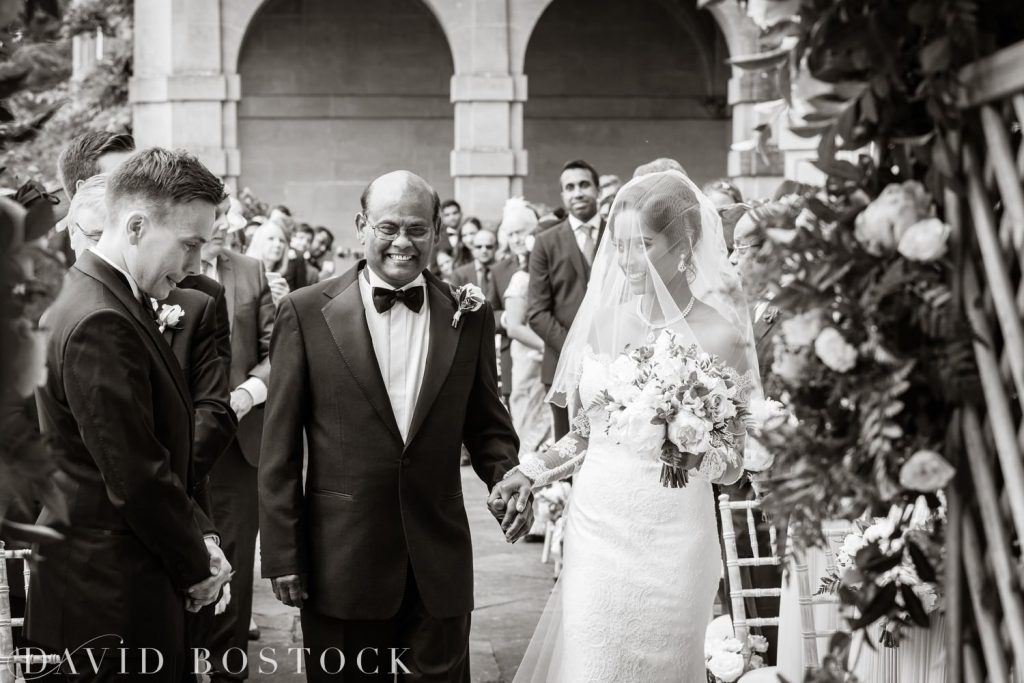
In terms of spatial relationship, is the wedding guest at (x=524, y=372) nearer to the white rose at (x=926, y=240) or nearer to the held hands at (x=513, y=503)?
the held hands at (x=513, y=503)

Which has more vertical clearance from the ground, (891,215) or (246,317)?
(891,215)

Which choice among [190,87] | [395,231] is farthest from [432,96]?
[395,231]

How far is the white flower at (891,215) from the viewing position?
1936mm

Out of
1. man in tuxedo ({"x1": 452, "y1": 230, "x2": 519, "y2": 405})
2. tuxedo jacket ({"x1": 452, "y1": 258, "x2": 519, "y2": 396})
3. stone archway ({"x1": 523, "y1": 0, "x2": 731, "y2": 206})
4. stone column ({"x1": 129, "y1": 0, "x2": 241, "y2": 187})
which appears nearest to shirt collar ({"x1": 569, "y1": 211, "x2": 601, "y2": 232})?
man in tuxedo ({"x1": 452, "y1": 230, "x2": 519, "y2": 405})

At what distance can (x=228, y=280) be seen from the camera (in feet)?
21.9

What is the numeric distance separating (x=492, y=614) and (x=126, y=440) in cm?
456

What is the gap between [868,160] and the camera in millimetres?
2064

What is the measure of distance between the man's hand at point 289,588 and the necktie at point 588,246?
522 cm

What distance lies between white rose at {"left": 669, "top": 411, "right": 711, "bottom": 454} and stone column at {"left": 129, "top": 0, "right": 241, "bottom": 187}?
14.4 metres

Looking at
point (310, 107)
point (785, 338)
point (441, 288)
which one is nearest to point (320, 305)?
point (441, 288)

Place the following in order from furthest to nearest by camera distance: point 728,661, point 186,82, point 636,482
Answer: point 186,82 < point 728,661 < point 636,482

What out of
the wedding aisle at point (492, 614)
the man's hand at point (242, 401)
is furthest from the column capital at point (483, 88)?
the man's hand at point (242, 401)

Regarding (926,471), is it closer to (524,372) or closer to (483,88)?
(524,372)

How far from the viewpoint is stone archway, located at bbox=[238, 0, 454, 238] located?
69.0 ft
